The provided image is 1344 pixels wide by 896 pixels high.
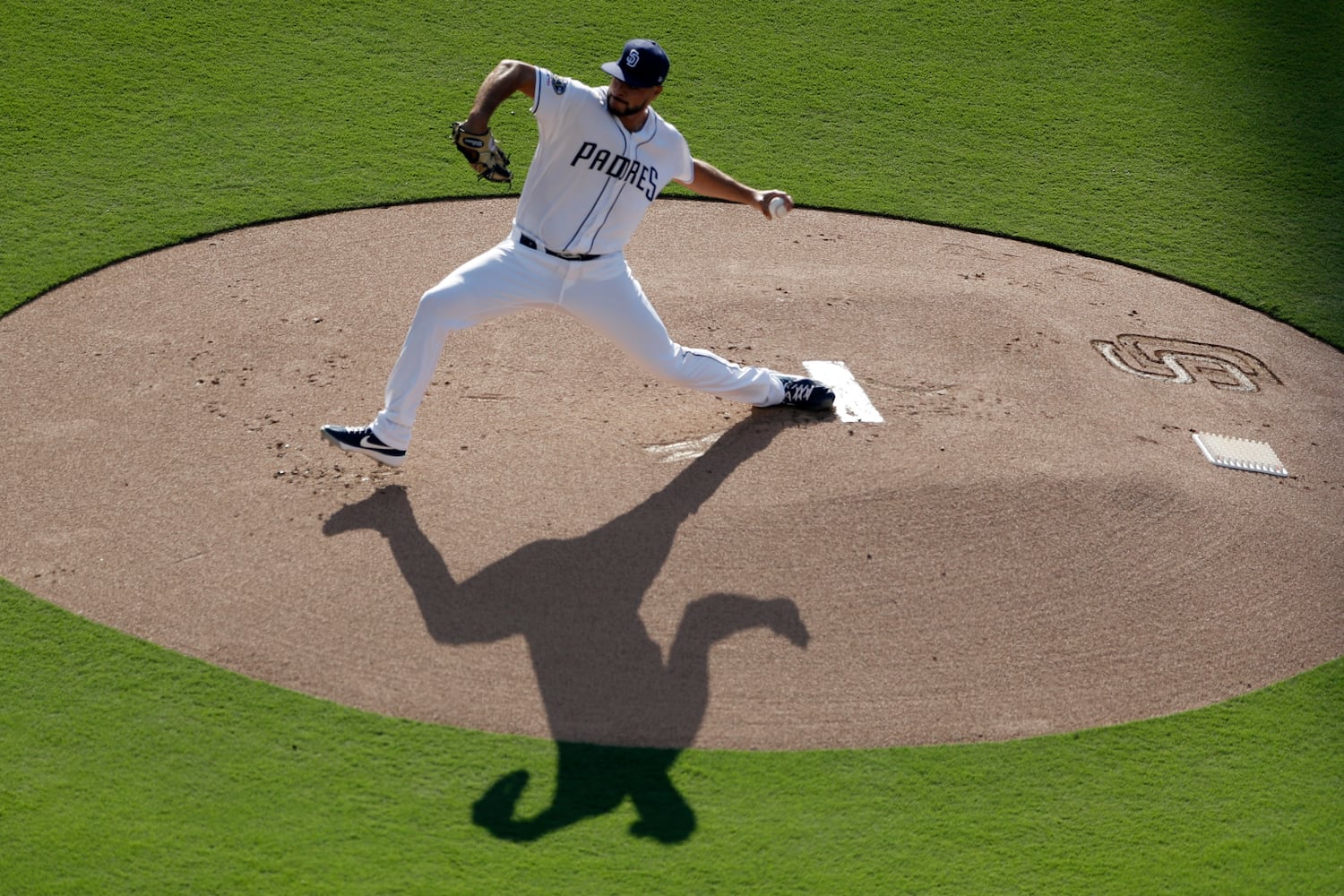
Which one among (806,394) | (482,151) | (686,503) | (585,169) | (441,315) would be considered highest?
(482,151)

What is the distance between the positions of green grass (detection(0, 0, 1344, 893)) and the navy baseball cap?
2732 millimetres

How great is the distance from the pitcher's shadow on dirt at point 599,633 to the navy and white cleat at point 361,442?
A: 0.19 metres

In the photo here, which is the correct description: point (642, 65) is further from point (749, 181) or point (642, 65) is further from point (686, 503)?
point (749, 181)

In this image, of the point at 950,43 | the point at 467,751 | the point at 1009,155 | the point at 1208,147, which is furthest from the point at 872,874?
the point at 950,43

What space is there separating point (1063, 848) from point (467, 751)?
209 centimetres

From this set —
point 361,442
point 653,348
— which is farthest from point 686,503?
point 361,442

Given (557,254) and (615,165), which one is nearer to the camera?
(615,165)

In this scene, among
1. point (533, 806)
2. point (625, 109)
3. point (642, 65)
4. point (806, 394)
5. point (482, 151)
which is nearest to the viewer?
point (533, 806)

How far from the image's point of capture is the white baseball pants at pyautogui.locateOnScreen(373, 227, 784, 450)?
19.3 feet

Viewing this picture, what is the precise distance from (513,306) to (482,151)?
0.86m

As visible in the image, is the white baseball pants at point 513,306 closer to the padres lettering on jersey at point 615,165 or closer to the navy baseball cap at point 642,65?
the padres lettering on jersey at point 615,165

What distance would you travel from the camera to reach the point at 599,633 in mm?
5449

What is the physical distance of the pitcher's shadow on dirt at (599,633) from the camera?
470 centimetres

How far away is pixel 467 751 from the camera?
15.8 ft
